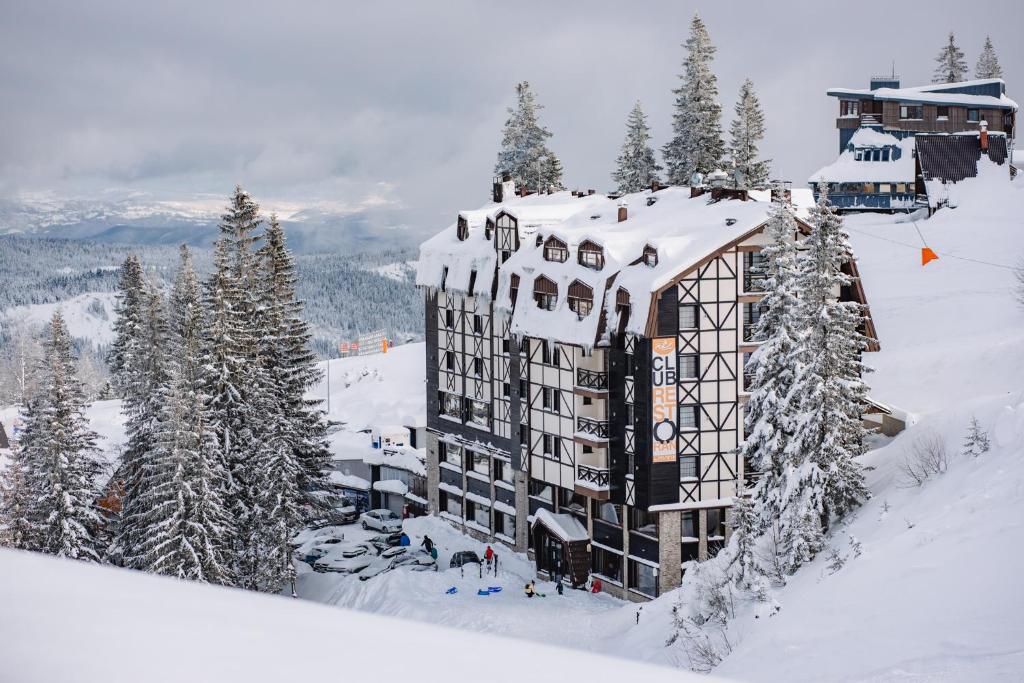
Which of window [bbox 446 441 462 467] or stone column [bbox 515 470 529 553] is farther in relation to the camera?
window [bbox 446 441 462 467]

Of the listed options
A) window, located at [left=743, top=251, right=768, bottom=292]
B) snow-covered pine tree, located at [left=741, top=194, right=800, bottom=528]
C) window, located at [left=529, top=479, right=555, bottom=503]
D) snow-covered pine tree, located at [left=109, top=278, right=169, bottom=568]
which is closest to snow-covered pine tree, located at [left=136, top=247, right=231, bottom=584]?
snow-covered pine tree, located at [left=109, top=278, right=169, bottom=568]

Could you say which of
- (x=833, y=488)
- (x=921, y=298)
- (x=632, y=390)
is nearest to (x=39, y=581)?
(x=833, y=488)

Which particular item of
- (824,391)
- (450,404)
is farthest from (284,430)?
(824,391)

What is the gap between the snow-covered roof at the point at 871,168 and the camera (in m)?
73.8

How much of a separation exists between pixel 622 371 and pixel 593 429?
2476 millimetres

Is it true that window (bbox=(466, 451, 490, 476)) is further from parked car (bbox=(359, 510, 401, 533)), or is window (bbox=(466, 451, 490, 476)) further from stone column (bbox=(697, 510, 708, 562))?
stone column (bbox=(697, 510, 708, 562))

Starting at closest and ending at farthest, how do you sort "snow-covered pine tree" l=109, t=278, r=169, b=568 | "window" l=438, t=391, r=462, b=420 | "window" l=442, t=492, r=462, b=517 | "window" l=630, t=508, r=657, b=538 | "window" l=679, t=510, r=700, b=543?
"window" l=679, t=510, r=700, b=543 → "window" l=630, t=508, r=657, b=538 → "snow-covered pine tree" l=109, t=278, r=169, b=568 → "window" l=438, t=391, r=462, b=420 → "window" l=442, t=492, r=462, b=517

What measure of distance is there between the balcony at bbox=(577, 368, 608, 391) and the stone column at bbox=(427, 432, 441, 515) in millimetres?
14903

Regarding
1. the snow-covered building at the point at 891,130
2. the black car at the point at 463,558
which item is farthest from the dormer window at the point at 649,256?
the snow-covered building at the point at 891,130

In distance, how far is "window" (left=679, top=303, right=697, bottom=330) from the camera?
37.0 meters

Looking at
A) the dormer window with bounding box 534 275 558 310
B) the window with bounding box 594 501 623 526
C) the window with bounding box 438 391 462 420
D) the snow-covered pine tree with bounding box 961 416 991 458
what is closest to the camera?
the snow-covered pine tree with bounding box 961 416 991 458

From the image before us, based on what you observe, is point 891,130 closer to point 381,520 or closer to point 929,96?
point 929,96

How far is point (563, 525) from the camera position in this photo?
41.6 m

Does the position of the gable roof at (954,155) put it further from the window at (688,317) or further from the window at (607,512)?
the window at (607,512)
